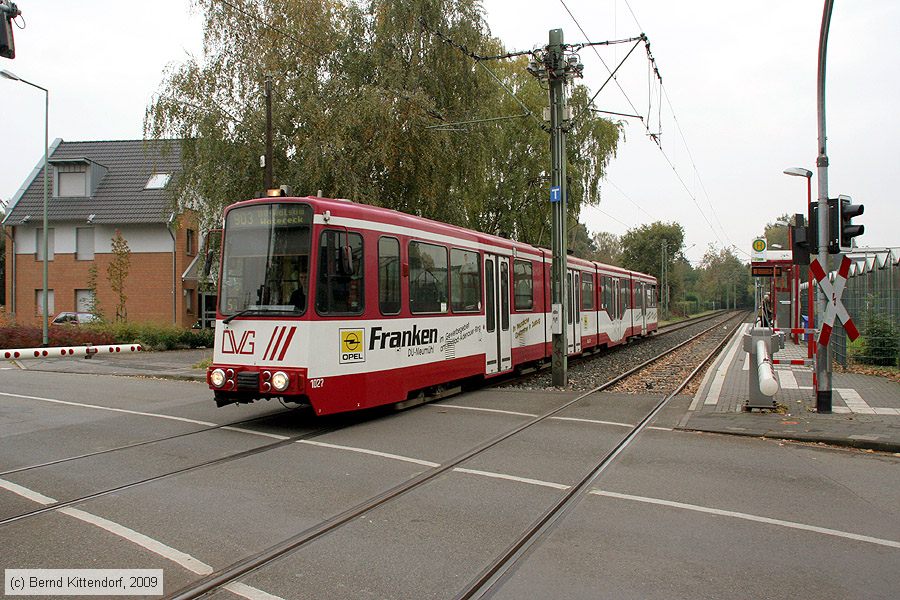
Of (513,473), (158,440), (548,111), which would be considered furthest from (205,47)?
(513,473)

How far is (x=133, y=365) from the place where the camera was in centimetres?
2112

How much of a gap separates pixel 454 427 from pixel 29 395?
8.71 metres

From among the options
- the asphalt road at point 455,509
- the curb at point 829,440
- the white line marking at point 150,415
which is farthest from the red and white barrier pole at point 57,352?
the curb at point 829,440

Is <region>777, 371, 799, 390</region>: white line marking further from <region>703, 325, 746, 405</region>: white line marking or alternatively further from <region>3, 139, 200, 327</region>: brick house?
<region>3, 139, 200, 327</region>: brick house

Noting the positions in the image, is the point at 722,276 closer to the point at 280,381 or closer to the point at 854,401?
the point at 854,401

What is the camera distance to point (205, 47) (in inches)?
864

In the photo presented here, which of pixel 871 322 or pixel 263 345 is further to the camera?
pixel 871 322

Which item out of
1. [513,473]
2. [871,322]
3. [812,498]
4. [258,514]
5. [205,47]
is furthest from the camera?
[205,47]

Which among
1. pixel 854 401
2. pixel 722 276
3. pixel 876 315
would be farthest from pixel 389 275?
pixel 722 276

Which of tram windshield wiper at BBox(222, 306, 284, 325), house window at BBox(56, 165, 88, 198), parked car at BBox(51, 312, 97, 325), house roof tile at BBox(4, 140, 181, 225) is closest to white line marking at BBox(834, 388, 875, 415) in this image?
tram windshield wiper at BBox(222, 306, 284, 325)

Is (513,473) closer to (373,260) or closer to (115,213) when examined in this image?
(373,260)

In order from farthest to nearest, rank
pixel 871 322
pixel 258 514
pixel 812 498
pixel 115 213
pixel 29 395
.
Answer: pixel 115 213 < pixel 871 322 < pixel 29 395 < pixel 812 498 < pixel 258 514

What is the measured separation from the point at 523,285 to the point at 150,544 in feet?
39.9

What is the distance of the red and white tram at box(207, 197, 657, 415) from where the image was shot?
9.45 meters
